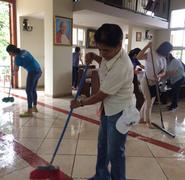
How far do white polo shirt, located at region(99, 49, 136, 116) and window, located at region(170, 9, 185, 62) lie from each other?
8001mm

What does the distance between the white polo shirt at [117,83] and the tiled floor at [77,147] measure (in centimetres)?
92

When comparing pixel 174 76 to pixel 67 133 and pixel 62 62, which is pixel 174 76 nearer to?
pixel 62 62

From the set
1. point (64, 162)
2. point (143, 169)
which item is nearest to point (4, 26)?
point (64, 162)

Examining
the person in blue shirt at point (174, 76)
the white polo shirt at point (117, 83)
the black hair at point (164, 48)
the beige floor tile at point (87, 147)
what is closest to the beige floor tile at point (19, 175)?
the beige floor tile at point (87, 147)

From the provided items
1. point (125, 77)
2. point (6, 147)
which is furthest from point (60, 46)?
point (125, 77)

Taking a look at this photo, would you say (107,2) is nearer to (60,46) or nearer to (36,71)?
(60,46)

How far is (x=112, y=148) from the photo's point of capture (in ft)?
4.97

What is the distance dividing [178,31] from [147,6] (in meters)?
1.95

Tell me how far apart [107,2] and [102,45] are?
4949mm

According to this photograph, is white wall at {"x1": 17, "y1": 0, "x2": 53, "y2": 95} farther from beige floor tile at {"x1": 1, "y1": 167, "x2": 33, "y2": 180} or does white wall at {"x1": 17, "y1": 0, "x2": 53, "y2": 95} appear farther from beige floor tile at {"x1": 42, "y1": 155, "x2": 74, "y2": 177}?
beige floor tile at {"x1": 1, "y1": 167, "x2": 33, "y2": 180}

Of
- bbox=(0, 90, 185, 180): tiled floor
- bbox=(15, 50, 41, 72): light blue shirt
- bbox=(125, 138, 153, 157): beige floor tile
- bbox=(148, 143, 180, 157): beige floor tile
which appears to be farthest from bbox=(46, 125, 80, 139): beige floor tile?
bbox=(15, 50, 41, 72): light blue shirt

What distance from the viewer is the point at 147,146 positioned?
2.79 m

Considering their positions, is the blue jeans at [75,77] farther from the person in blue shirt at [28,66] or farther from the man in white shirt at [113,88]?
the man in white shirt at [113,88]

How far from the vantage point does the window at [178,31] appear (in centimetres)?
842
